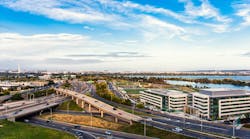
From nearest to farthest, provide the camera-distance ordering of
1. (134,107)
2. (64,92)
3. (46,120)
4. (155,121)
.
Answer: (155,121) → (46,120) → (134,107) → (64,92)

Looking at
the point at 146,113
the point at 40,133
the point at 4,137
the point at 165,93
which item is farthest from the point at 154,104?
the point at 4,137

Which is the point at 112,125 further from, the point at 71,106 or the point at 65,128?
the point at 71,106

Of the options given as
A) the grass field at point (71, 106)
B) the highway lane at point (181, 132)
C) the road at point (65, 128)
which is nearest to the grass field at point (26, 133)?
the road at point (65, 128)

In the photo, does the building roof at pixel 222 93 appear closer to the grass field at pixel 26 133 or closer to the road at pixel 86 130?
the road at pixel 86 130

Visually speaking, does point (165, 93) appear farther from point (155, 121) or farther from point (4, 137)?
point (4, 137)

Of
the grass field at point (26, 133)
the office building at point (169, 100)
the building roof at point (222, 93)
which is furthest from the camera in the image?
the office building at point (169, 100)

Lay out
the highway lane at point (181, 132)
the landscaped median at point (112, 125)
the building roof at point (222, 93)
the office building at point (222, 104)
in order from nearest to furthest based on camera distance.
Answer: the highway lane at point (181, 132) → the landscaped median at point (112, 125) → the office building at point (222, 104) → the building roof at point (222, 93)

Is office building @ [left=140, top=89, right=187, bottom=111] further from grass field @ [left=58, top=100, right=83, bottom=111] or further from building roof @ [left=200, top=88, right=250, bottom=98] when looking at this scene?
grass field @ [left=58, top=100, right=83, bottom=111]
